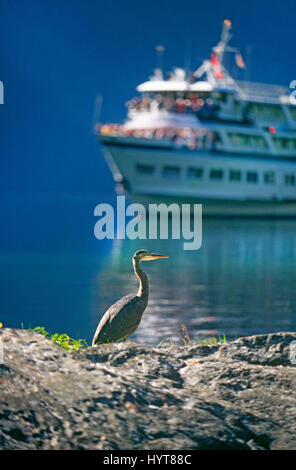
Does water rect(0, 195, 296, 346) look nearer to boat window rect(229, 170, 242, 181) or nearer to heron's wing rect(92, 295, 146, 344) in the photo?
heron's wing rect(92, 295, 146, 344)

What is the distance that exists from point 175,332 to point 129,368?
10.4m

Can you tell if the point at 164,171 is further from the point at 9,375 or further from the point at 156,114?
the point at 9,375

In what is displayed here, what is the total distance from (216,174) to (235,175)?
5.39ft

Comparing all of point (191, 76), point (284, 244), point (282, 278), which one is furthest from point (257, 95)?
point (282, 278)

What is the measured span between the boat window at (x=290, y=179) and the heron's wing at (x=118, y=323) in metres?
56.1

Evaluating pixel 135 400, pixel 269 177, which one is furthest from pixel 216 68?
pixel 135 400

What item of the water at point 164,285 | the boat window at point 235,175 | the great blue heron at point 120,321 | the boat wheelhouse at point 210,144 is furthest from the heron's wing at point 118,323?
the boat window at point 235,175

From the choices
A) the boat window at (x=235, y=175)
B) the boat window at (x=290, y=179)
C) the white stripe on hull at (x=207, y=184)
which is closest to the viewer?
the white stripe on hull at (x=207, y=184)

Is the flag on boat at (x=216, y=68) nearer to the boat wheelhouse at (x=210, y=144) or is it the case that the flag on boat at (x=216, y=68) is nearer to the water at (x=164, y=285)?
the boat wheelhouse at (x=210, y=144)

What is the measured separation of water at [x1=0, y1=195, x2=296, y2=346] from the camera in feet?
55.6

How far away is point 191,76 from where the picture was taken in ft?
191

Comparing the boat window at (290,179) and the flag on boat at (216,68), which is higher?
the flag on boat at (216,68)

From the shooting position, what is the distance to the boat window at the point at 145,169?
180 feet

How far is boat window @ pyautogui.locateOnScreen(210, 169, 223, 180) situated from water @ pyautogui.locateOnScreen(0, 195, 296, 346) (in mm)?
13307
